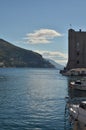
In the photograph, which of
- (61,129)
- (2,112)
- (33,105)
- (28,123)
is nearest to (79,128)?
(61,129)

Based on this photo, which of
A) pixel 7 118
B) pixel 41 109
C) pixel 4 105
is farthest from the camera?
pixel 4 105

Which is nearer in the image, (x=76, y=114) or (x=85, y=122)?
(x=85, y=122)

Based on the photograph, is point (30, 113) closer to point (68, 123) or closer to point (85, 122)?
point (68, 123)

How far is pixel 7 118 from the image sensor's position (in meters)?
49.8

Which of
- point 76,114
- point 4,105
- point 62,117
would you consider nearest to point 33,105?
point 4,105

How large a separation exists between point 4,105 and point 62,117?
1776 cm

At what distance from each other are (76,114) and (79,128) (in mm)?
2943

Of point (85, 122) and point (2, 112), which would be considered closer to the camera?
point (85, 122)

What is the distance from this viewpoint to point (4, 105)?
64.8 m

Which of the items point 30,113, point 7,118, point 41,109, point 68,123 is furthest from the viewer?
point 41,109

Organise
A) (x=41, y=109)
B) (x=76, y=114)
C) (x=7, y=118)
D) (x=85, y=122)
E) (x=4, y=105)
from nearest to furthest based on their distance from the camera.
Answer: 1. (x=85, y=122)
2. (x=76, y=114)
3. (x=7, y=118)
4. (x=41, y=109)
5. (x=4, y=105)

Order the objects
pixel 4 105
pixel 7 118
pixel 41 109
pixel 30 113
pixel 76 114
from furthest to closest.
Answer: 1. pixel 4 105
2. pixel 41 109
3. pixel 30 113
4. pixel 7 118
5. pixel 76 114

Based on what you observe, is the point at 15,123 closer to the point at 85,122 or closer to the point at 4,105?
the point at 85,122

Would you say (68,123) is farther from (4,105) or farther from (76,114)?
(4,105)
